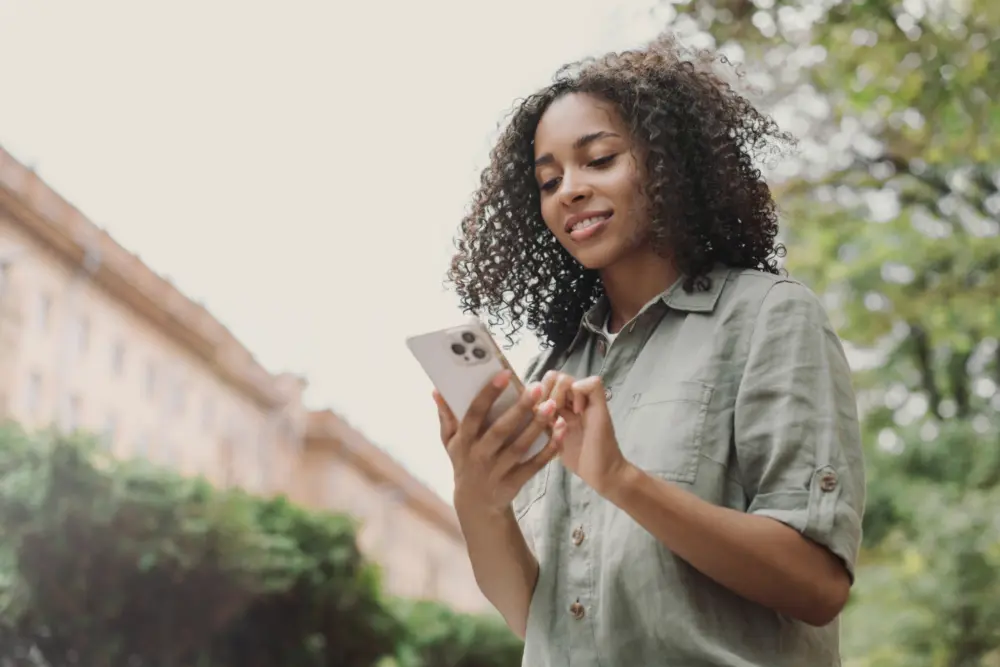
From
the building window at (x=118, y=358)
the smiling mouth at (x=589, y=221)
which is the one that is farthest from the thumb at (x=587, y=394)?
the building window at (x=118, y=358)

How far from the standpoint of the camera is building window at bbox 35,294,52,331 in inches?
189

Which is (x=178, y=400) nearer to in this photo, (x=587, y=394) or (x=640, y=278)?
(x=640, y=278)

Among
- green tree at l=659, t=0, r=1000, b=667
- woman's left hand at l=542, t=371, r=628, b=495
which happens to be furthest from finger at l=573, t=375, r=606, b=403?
green tree at l=659, t=0, r=1000, b=667

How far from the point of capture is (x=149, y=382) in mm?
5562

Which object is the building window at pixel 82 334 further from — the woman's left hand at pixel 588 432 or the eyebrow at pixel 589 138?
the woman's left hand at pixel 588 432

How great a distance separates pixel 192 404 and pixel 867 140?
3519mm

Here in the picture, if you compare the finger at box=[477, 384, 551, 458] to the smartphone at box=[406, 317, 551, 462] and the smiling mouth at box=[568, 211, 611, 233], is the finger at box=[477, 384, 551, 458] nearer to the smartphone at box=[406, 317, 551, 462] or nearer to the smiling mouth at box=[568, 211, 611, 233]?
the smartphone at box=[406, 317, 551, 462]

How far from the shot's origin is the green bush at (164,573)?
169 inches

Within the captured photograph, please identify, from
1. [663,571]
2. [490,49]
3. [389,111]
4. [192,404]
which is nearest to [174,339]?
[192,404]

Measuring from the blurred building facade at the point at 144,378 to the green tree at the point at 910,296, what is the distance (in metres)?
2.00

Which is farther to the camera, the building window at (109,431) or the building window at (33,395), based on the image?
the building window at (109,431)

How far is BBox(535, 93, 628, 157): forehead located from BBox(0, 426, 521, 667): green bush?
3703 mm

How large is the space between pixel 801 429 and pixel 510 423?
0.20m

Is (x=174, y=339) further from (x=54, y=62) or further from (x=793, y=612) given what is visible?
(x=793, y=612)
